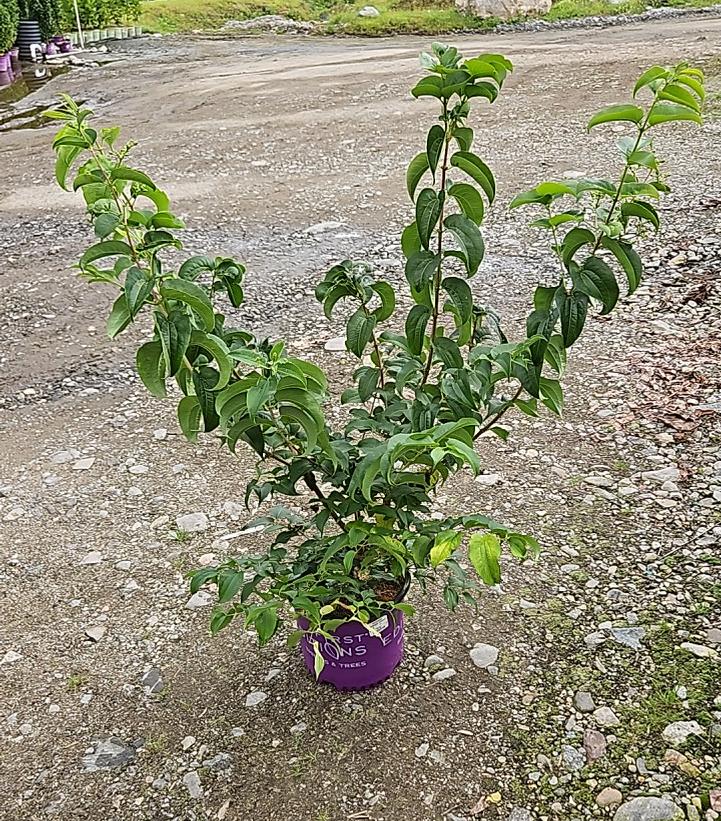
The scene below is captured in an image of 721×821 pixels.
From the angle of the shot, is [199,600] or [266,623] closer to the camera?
[266,623]

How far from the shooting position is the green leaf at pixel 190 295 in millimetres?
1379

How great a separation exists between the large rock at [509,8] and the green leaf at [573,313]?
13.2 m

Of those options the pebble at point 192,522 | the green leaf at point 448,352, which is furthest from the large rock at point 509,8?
the green leaf at point 448,352

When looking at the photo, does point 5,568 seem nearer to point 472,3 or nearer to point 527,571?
point 527,571

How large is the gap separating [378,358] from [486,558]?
70 centimetres

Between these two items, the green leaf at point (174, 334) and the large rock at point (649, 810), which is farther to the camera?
the large rock at point (649, 810)

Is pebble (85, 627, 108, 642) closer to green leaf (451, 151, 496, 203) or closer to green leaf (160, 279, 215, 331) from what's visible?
green leaf (160, 279, 215, 331)

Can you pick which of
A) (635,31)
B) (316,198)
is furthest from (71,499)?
(635,31)

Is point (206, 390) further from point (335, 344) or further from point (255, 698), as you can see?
point (335, 344)

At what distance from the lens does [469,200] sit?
1561 millimetres

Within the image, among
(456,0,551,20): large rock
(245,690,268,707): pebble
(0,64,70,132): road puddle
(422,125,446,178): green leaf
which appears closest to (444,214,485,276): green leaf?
(422,125,446,178): green leaf

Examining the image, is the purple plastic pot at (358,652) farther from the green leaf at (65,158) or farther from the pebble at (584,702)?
the green leaf at (65,158)

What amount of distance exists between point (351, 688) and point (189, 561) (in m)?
0.72

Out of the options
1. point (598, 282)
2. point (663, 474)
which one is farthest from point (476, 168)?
point (663, 474)
